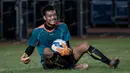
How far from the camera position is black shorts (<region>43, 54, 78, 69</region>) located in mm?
8305

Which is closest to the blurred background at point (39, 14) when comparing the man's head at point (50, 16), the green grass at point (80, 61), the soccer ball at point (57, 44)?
the green grass at point (80, 61)

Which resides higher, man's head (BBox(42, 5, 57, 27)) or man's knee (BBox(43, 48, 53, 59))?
man's head (BBox(42, 5, 57, 27))

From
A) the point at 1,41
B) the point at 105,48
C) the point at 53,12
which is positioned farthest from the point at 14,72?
the point at 1,41

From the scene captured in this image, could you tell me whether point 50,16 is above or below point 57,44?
above

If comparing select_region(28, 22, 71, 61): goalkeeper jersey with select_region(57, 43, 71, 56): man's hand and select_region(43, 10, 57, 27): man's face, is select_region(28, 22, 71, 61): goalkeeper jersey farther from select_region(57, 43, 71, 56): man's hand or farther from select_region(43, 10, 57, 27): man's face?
select_region(57, 43, 71, 56): man's hand

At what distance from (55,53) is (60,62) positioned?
0.60ft

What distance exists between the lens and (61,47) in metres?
8.25

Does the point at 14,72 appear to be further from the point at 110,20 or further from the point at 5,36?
the point at 110,20

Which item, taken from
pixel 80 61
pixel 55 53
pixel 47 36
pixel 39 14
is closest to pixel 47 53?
pixel 55 53

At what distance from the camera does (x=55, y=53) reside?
829cm

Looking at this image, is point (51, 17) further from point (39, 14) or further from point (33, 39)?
point (39, 14)

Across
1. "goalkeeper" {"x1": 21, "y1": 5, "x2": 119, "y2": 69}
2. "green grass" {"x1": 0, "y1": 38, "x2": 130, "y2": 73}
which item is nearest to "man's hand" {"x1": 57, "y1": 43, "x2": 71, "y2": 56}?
"goalkeeper" {"x1": 21, "y1": 5, "x2": 119, "y2": 69}

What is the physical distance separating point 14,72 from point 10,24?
33.3ft

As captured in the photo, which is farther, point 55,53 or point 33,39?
point 33,39
